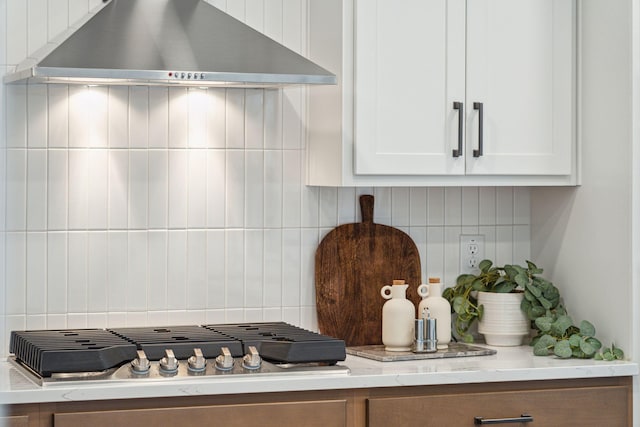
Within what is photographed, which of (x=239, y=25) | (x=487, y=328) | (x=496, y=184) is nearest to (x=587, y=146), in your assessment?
(x=496, y=184)

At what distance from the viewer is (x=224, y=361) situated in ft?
8.39

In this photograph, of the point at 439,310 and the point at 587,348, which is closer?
the point at 587,348

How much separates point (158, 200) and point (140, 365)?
0.68m

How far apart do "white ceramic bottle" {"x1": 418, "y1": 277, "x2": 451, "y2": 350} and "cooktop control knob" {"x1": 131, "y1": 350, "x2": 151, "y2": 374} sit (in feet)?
3.01

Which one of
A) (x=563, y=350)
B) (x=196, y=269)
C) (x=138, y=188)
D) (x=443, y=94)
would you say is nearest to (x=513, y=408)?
(x=563, y=350)

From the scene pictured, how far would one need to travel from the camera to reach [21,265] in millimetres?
2896

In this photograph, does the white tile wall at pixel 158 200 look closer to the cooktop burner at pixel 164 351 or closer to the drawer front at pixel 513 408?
the cooktop burner at pixel 164 351

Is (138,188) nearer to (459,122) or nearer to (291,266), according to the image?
(291,266)

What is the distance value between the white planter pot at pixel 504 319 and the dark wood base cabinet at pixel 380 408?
1.23 feet

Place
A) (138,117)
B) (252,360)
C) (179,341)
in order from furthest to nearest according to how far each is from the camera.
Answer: (138,117)
(179,341)
(252,360)

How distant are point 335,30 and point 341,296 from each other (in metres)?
0.84

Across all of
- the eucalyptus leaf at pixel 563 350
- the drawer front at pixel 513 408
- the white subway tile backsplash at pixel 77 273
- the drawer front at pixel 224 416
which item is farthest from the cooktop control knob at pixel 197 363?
the eucalyptus leaf at pixel 563 350

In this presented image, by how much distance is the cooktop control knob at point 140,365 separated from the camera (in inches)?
97.8

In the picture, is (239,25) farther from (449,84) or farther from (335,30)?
(449,84)
